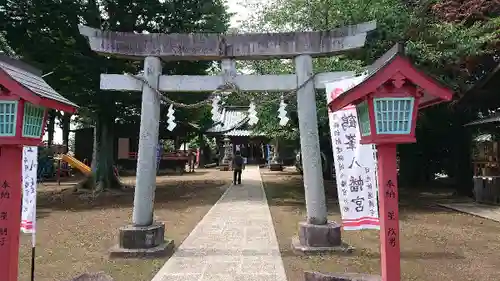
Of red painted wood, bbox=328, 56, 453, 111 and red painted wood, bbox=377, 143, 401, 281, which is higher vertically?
red painted wood, bbox=328, 56, 453, 111

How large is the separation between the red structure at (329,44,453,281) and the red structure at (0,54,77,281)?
11.6 ft

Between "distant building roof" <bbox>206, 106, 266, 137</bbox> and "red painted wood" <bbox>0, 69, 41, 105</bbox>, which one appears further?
"distant building roof" <bbox>206, 106, 266, 137</bbox>

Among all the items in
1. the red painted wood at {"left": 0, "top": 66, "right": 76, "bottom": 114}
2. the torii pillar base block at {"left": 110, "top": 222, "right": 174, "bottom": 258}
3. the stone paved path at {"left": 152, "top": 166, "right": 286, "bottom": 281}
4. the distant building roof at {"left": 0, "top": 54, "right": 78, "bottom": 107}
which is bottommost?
the stone paved path at {"left": 152, "top": 166, "right": 286, "bottom": 281}

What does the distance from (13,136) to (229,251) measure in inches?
198

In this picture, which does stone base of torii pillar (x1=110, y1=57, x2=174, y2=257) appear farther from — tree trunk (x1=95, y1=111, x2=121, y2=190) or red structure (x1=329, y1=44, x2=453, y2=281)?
tree trunk (x1=95, y1=111, x2=121, y2=190)

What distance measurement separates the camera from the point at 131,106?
19578 millimetres

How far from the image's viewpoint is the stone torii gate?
8.30 meters

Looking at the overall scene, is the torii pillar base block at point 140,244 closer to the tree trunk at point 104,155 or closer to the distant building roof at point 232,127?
the tree trunk at point 104,155

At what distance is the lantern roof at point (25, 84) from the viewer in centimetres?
428

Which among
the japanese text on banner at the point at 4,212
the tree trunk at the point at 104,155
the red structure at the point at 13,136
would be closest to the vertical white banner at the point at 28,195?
the red structure at the point at 13,136

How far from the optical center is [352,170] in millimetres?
6961

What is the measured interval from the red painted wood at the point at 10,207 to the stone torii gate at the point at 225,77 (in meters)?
3.66

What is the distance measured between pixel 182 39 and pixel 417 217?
877 centimetres

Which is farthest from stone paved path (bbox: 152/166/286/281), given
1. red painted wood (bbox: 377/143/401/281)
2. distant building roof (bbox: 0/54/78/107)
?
distant building roof (bbox: 0/54/78/107)
